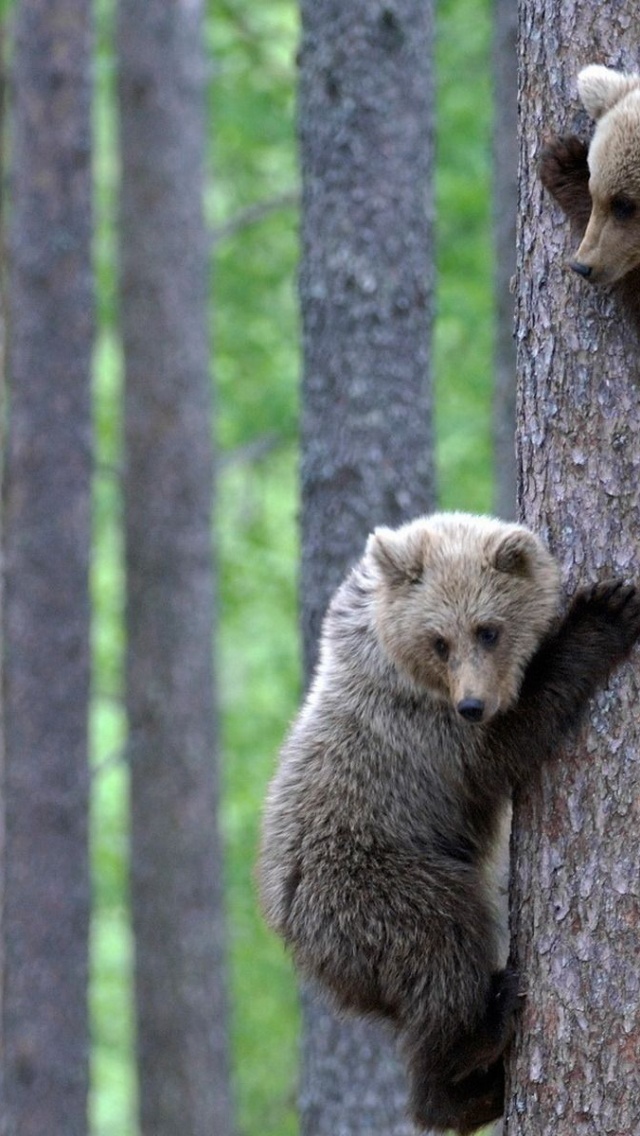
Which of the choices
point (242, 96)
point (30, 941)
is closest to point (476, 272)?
point (242, 96)

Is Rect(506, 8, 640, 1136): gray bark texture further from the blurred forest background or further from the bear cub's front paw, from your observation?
the blurred forest background

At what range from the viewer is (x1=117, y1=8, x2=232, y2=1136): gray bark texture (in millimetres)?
11961

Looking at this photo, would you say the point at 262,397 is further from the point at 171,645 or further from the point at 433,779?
the point at 433,779

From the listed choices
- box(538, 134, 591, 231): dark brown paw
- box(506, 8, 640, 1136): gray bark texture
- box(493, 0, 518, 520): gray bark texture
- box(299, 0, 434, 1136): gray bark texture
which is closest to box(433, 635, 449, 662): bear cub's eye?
box(506, 8, 640, 1136): gray bark texture

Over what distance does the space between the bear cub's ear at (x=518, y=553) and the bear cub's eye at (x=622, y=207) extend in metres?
0.87

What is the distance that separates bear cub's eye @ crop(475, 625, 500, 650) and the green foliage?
6939mm

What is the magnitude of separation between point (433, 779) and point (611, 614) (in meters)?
0.81

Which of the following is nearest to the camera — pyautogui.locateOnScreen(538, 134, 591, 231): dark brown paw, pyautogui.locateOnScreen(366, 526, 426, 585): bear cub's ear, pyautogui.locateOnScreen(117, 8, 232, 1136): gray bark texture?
pyautogui.locateOnScreen(538, 134, 591, 231): dark brown paw

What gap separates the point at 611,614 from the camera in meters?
4.19

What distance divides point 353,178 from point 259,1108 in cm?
1217

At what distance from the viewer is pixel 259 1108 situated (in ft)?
56.8

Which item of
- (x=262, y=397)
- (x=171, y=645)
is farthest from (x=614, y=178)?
(x=262, y=397)

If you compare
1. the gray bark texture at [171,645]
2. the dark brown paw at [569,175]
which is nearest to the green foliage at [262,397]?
the gray bark texture at [171,645]

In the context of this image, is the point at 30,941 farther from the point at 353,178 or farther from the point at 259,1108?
the point at 259,1108
